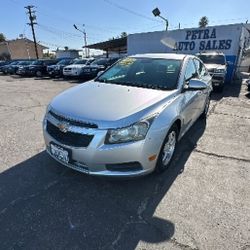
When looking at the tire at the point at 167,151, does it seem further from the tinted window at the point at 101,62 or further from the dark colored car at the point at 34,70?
the dark colored car at the point at 34,70

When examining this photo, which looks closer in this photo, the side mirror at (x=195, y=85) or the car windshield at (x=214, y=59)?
the side mirror at (x=195, y=85)

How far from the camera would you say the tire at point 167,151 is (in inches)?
132

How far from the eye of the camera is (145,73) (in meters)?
4.22

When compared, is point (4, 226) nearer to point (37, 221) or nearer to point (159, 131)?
point (37, 221)

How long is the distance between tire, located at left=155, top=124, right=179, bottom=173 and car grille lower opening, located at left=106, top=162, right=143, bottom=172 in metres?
0.44

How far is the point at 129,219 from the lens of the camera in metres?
2.73

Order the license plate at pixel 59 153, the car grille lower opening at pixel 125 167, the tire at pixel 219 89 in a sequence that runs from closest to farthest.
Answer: the car grille lower opening at pixel 125 167 → the license plate at pixel 59 153 → the tire at pixel 219 89

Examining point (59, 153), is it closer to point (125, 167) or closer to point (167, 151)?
point (125, 167)

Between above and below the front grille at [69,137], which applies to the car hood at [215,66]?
below

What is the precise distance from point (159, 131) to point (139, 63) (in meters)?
1.95

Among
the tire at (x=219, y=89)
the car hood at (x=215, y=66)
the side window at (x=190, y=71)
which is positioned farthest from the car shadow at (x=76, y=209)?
the car hood at (x=215, y=66)

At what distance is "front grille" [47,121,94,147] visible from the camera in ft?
9.31

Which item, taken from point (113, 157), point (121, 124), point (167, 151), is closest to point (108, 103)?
point (121, 124)

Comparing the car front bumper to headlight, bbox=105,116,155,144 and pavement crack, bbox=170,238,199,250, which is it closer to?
headlight, bbox=105,116,155,144
